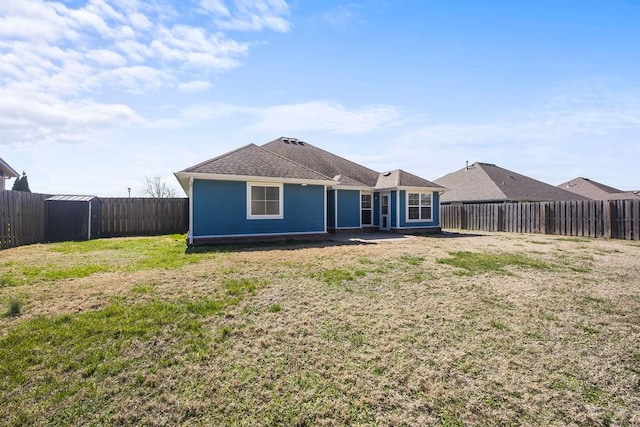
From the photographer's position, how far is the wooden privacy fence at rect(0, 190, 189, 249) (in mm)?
10250

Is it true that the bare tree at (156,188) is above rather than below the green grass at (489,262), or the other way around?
above

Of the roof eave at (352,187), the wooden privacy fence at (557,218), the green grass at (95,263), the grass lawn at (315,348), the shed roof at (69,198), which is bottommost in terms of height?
the grass lawn at (315,348)

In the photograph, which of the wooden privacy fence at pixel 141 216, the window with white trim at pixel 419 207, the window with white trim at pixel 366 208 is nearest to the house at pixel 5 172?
the wooden privacy fence at pixel 141 216

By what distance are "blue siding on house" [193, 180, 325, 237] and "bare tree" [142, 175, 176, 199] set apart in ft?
121

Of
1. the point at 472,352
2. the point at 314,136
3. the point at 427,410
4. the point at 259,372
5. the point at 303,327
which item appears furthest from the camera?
the point at 314,136

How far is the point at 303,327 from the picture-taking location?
12.6ft

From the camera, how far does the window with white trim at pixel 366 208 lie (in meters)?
17.1

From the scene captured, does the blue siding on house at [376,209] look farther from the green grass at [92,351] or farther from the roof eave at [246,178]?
the green grass at [92,351]

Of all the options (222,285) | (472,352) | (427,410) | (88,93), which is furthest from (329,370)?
(88,93)

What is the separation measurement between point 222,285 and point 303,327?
220 centimetres

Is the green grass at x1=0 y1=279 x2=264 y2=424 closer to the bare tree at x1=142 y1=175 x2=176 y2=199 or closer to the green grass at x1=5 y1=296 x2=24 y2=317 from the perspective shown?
the green grass at x1=5 y1=296 x2=24 y2=317

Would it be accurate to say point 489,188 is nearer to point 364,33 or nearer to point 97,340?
point 364,33

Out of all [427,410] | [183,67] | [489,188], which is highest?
[183,67]

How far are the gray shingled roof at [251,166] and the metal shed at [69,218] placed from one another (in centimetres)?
640
